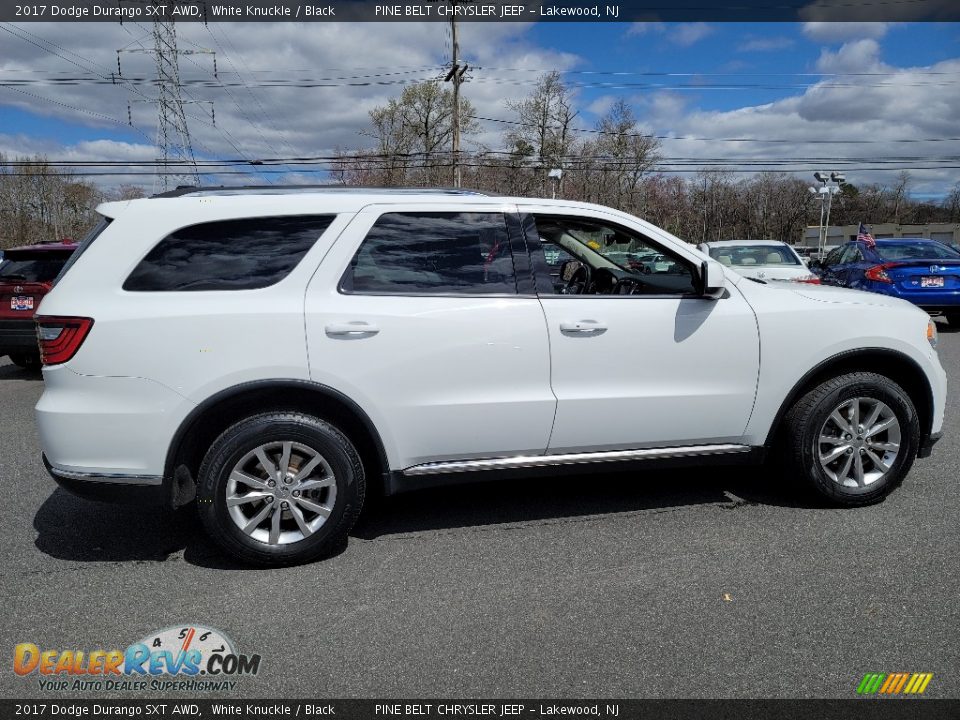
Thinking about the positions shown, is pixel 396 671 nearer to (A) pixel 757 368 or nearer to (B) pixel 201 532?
(B) pixel 201 532

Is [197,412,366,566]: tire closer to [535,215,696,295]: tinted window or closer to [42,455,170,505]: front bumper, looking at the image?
[42,455,170,505]: front bumper

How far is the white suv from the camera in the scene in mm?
3223

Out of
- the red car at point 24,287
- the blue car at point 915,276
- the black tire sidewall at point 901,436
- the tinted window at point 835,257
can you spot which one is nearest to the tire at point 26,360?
the red car at point 24,287

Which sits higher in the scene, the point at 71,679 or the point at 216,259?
the point at 216,259

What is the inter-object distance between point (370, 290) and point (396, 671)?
70.2 inches

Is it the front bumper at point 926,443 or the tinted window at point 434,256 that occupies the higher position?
the tinted window at point 434,256

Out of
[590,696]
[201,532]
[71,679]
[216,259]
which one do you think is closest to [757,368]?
[590,696]

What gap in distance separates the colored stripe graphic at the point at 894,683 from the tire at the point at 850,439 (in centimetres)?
158

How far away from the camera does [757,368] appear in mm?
3846

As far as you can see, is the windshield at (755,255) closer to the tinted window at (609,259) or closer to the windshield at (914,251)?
the windshield at (914,251)

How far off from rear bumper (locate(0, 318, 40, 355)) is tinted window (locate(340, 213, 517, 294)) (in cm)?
658

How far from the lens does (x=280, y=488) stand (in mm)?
3377

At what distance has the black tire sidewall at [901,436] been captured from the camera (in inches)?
155

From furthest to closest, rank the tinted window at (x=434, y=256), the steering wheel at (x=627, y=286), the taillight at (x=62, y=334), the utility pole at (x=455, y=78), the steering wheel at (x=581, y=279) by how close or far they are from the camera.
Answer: the utility pole at (x=455, y=78) < the steering wheel at (x=581, y=279) < the steering wheel at (x=627, y=286) < the tinted window at (x=434, y=256) < the taillight at (x=62, y=334)
